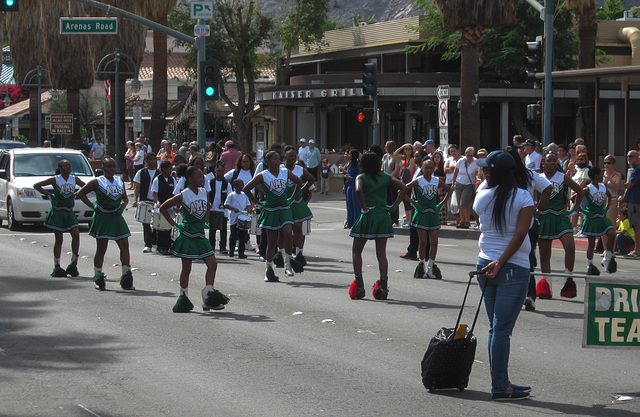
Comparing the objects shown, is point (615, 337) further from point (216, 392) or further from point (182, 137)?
point (182, 137)

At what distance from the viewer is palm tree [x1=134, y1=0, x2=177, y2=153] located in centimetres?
3478

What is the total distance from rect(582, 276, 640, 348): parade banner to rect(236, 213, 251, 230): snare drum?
365 inches

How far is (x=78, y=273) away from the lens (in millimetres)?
13609

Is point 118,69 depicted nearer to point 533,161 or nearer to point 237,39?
point 237,39

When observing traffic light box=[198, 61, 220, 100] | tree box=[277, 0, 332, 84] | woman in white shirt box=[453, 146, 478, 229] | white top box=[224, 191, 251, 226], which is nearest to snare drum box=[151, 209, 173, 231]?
white top box=[224, 191, 251, 226]

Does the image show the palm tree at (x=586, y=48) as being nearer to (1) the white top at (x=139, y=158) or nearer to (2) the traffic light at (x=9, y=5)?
(1) the white top at (x=139, y=158)

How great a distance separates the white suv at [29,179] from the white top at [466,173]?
27.4ft

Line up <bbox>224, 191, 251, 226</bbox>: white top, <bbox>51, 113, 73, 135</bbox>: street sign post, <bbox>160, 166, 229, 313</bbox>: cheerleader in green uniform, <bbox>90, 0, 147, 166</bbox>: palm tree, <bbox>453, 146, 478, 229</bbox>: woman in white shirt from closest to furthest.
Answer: <bbox>160, 166, 229, 313</bbox>: cheerleader in green uniform → <bbox>224, 191, 251, 226</bbox>: white top → <bbox>453, 146, 478, 229</bbox>: woman in white shirt → <bbox>90, 0, 147, 166</bbox>: palm tree → <bbox>51, 113, 73, 135</bbox>: street sign post

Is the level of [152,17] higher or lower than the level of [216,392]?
higher

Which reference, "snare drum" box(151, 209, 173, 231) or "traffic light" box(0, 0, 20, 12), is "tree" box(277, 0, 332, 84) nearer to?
"traffic light" box(0, 0, 20, 12)

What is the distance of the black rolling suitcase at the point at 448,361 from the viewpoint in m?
6.79

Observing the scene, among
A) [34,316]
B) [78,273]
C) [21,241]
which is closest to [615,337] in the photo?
[34,316]

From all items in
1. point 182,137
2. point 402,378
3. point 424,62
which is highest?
point 424,62

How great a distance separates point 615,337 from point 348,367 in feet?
7.36
